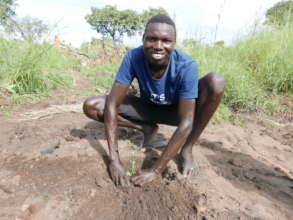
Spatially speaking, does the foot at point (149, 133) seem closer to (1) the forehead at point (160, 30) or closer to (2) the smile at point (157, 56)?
(2) the smile at point (157, 56)

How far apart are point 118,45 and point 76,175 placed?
5.58 m

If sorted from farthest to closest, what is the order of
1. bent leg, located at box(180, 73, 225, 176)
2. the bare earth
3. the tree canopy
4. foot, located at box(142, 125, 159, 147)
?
the tree canopy < foot, located at box(142, 125, 159, 147) < bent leg, located at box(180, 73, 225, 176) < the bare earth

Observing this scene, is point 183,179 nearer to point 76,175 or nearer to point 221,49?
point 76,175

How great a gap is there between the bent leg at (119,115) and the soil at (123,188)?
17 centimetres

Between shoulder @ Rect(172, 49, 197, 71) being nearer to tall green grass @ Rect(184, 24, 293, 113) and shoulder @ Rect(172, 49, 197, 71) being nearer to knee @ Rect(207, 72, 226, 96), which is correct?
knee @ Rect(207, 72, 226, 96)

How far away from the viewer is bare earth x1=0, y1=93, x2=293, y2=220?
1.62 meters

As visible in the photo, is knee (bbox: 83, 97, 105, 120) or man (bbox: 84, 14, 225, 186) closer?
man (bbox: 84, 14, 225, 186)

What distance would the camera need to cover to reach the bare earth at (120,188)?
5.30 ft

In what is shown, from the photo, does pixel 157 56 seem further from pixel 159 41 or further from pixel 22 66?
pixel 22 66

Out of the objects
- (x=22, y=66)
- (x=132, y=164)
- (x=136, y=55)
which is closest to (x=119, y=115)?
(x=132, y=164)

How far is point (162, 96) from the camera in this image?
6.70ft

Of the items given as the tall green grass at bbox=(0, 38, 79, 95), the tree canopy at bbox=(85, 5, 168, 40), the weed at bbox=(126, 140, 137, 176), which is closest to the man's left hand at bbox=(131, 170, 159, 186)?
the weed at bbox=(126, 140, 137, 176)

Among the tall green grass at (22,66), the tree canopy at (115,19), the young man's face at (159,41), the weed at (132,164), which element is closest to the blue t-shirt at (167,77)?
the young man's face at (159,41)

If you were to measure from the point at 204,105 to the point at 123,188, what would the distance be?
877mm
